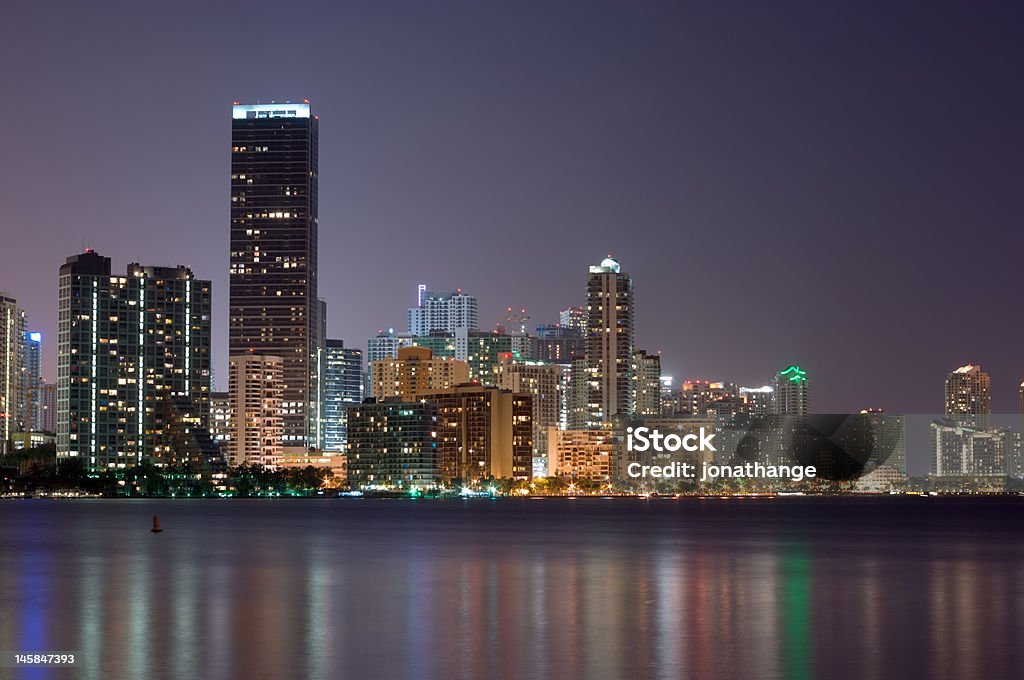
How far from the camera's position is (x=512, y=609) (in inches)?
2141

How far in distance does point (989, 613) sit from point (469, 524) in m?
111

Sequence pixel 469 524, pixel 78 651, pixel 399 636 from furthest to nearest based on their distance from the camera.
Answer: pixel 469 524 < pixel 399 636 < pixel 78 651

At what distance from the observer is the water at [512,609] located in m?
40.0

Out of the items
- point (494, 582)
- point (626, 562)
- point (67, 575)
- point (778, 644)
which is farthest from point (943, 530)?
point (778, 644)

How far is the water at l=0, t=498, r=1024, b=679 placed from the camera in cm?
3997

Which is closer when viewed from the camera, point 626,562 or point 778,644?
point 778,644

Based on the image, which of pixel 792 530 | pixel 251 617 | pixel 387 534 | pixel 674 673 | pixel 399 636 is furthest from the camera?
pixel 792 530

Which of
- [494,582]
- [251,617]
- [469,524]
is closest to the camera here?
[251,617]

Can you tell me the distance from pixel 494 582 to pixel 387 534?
6336 cm

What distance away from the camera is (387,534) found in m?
131

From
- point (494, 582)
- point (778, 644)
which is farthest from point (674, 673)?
point (494, 582)

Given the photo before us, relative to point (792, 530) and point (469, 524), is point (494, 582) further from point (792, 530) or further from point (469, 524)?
point (469, 524)

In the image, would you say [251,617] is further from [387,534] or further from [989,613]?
[387,534]

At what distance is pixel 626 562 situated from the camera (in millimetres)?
85688
